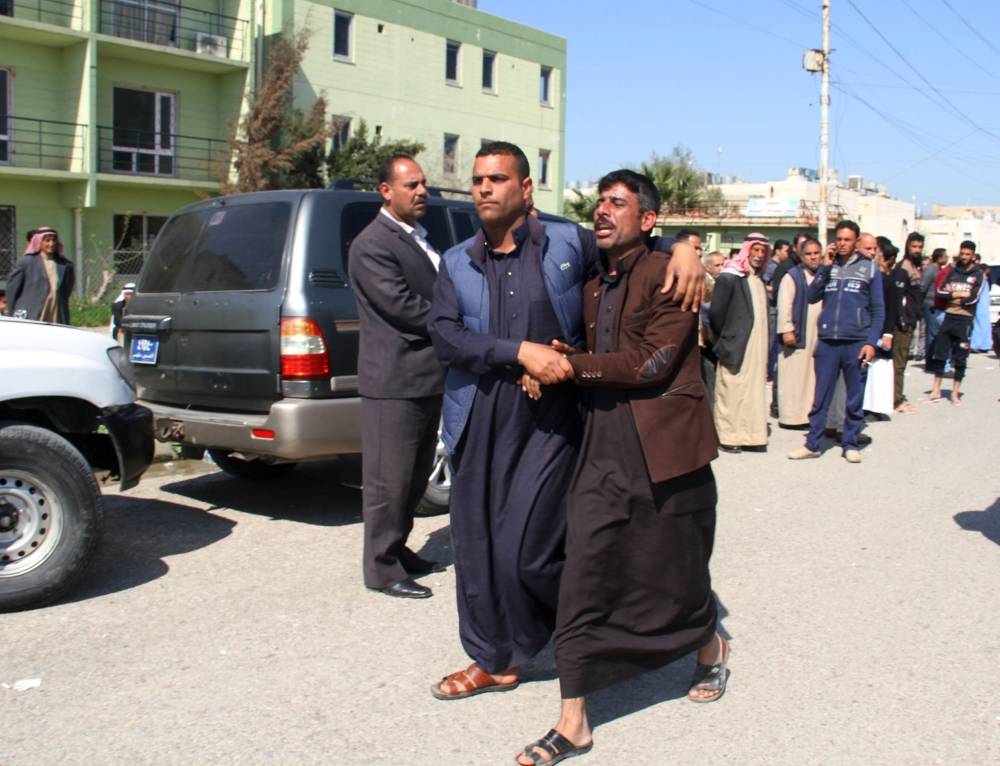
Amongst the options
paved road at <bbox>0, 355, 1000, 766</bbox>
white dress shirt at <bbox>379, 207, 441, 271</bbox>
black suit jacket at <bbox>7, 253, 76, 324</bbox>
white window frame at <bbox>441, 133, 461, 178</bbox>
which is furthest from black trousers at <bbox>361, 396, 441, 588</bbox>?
white window frame at <bbox>441, 133, 461, 178</bbox>

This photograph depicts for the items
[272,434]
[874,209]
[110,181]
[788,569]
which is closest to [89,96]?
[110,181]

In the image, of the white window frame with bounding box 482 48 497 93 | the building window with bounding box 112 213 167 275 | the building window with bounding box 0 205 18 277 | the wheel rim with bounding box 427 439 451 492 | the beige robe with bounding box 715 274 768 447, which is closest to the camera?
the wheel rim with bounding box 427 439 451 492

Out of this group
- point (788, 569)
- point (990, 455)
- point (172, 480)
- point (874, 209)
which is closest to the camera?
point (788, 569)

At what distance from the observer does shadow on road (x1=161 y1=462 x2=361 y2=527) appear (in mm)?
6910

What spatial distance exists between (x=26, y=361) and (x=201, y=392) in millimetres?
1380

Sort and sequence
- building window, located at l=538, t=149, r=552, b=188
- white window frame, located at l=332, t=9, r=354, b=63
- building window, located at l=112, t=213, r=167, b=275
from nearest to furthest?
building window, located at l=112, t=213, r=167, b=275 < white window frame, located at l=332, t=9, r=354, b=63 < building window, located at l=538, t=149, r=552, b=188

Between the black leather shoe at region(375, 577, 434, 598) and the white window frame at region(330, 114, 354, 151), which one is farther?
the white window frame at region(330, 114, 354, 151)

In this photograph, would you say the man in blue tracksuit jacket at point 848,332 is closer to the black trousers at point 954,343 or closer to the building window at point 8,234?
the black trousers at point 954,343

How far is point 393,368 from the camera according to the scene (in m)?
5.20

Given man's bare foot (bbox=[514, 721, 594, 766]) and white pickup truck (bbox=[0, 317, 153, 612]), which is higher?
white pickup truck (bbox=[0, 317, 153, 612])

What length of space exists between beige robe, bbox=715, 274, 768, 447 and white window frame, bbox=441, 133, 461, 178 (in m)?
26.0

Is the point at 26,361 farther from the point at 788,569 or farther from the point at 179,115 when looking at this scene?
the point at 179,115

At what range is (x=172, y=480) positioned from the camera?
785 centimetres

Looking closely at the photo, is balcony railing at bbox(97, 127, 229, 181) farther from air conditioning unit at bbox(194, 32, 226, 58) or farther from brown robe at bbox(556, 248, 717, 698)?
brown robe at bbox(556, 248, 717, 698)
